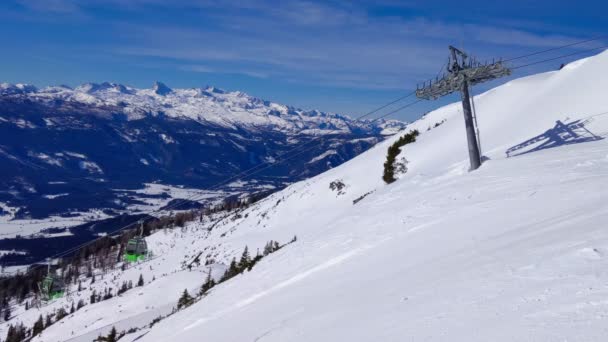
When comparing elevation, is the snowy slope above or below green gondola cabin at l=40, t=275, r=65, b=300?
above

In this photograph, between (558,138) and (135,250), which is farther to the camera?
(135,250)

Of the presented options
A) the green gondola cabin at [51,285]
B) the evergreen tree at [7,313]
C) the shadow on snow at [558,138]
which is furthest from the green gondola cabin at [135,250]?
the evergreen tree at [7,313]

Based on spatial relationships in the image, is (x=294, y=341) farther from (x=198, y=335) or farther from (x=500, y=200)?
(x=500, y=200)

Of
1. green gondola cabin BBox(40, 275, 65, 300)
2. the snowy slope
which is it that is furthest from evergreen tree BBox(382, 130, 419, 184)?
green gondola cabin BBox(40, 275, 65, 300)

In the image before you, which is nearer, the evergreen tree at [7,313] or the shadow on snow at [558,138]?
the shadow on snow at [558,138]

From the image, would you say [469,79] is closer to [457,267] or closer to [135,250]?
[457,267]

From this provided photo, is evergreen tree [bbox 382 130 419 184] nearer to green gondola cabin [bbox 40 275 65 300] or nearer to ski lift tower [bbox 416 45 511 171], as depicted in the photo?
ski lift tower [bbox 416 45 511 171]

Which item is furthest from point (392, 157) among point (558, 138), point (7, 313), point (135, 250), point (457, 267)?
point (7, 313)

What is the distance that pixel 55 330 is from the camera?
57.5 metres

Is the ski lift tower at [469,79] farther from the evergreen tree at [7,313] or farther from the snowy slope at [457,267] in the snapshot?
the evergreen tree at [7,313]

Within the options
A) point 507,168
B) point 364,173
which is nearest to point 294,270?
point 507,168

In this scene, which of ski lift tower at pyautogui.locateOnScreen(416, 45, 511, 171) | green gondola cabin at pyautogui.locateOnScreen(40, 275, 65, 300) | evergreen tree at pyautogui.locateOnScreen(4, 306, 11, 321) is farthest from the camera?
evergreen tree at pyautogui.locateOnScreen(4, 306, 11, 321)

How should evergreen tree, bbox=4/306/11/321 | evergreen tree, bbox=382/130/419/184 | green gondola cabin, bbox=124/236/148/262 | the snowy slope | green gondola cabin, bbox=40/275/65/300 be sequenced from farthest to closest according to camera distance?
evergreen tree, bbox=4/306/11/321 → green gondola cabin, bbox=40/275/65/300 → green gondola cabin, bbox=124/236/148/262 → evergreen tree, bbox=382/130/419/184 → the snowy slope

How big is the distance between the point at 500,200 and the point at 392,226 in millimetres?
4311
